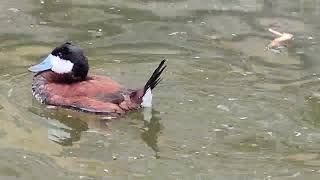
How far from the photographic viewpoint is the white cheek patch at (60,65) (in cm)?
672

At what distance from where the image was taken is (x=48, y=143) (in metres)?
5.92

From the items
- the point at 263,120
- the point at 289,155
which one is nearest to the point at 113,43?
the point at 263,120

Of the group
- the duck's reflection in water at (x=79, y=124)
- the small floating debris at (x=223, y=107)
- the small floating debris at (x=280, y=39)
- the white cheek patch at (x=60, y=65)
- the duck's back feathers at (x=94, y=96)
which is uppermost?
the white cheek patch at (x=60, y=65)

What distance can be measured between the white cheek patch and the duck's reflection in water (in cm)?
34

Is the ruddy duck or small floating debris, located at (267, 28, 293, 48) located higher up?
the ruddy duck

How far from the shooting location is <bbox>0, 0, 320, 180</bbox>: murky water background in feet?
18.3

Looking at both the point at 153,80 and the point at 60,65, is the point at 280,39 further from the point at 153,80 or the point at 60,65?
the point at 60,65

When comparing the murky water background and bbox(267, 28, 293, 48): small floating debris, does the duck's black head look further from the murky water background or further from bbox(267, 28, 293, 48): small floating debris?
bbox(267, 28, 293, 48): small floating debris

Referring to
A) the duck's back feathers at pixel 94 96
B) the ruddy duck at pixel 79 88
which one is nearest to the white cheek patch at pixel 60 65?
the ruddy duck at pixel 79 88

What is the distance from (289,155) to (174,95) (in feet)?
4.34

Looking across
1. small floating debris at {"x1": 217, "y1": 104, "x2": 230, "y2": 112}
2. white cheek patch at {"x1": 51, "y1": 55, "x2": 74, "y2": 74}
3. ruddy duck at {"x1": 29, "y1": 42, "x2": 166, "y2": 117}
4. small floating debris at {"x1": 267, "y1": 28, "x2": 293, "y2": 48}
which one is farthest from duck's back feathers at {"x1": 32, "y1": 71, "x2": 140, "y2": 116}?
small floating debris at {"x1": 267, "y1": 28, "x2": 293, "y2": 48}

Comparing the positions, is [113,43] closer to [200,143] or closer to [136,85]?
[136,85]

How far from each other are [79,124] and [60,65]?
657 millimetres

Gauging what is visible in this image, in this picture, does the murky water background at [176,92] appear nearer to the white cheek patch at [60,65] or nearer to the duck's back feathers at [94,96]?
the duck's back feathers at [94,96]
